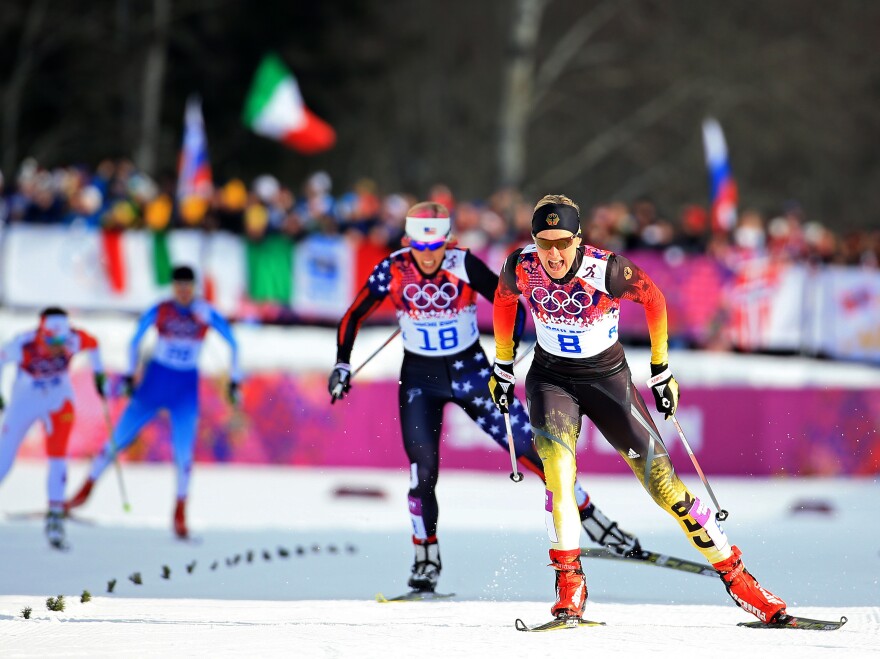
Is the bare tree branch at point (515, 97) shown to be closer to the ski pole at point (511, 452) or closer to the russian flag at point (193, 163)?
the russian flag at point (193, 163)

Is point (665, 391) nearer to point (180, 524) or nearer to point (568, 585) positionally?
point (568, 585)

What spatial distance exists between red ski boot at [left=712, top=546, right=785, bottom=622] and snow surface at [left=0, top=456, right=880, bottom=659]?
15 centimetres

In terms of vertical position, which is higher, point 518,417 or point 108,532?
point 518,417

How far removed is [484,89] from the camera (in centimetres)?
3941

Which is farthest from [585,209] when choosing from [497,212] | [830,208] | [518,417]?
[518,417]

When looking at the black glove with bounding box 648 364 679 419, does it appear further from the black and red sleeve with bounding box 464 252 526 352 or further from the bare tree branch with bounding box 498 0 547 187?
the bare tree branch with bounding box 498 0 547 187

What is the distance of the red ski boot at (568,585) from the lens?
7.14m

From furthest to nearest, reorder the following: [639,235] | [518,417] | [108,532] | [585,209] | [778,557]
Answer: [585,209], [639,235], [108,532], [778,557], [518,417]

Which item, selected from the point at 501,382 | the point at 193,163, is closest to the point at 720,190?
the point at 193,163

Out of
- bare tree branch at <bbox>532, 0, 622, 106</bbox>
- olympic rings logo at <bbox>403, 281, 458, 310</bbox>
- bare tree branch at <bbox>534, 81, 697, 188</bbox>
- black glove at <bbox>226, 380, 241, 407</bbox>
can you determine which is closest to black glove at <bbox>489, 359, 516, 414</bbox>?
→ olympic rings logo at <bbox>403, 281, 458, 310</bbox>

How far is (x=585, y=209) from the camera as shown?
3781 centimetres

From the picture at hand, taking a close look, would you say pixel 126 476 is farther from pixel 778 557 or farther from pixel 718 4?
pixel 718 4

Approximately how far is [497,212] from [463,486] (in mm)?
5125

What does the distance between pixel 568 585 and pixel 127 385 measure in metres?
5.50
